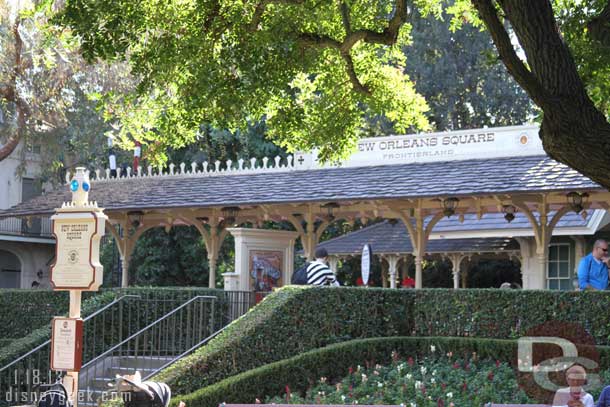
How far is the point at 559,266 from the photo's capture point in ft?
99.6

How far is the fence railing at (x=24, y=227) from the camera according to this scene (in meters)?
40.5

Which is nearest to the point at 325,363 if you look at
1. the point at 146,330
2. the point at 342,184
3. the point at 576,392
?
the point at 146,330

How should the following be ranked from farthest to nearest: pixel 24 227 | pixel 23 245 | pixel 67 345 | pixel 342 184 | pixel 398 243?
pixel 23 245 < pixel 24 227 < pixel 398 243 < pixel 342 184 < pixel 67 345

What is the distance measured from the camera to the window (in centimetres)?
2998

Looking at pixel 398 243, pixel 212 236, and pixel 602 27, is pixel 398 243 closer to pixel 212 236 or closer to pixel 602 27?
pixel 212 236

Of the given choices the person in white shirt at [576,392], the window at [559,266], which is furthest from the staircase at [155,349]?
the window at [559,266]

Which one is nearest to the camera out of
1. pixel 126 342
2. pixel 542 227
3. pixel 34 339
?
pixel 126 342

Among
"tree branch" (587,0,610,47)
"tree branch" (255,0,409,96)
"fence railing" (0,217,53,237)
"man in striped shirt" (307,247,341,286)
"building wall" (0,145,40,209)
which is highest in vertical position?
"building wall" (0,145,40,209)

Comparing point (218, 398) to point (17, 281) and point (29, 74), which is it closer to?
point (29, 74)

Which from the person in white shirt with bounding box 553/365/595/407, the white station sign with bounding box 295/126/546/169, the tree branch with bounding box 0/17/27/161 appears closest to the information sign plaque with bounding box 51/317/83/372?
the person in white shirt with bounding box 553/365/595/407

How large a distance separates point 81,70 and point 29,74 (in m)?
1.38

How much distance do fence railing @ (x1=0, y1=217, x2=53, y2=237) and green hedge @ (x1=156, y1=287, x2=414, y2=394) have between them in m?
25.8

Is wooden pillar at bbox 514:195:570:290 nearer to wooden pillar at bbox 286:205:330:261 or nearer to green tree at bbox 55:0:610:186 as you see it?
wooden pillar at bbox 286:205:330:261

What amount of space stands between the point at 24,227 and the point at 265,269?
2270 cm
